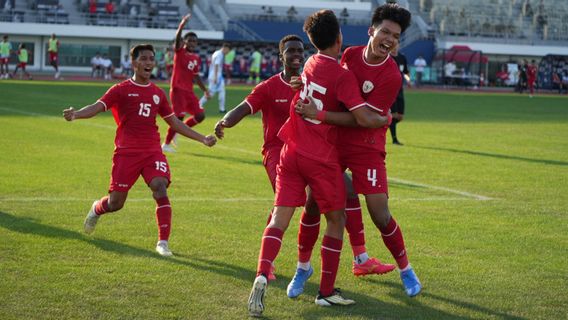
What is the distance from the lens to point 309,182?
21.7 feet

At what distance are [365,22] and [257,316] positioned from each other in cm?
5505

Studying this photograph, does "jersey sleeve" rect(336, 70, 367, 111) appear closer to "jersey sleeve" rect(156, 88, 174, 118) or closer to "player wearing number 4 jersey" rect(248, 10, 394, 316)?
"player wearing number 4 jersey" rect(248, 10, 394, 316)

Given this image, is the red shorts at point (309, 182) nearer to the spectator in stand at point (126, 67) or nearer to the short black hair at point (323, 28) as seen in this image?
the short black hair at point (323, 28)

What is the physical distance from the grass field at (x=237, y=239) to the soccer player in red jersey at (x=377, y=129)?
453mm

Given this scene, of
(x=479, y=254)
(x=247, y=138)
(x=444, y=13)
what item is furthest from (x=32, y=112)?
(x=444, y=13)

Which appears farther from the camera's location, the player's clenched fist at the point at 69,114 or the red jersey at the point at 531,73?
the red jersey at the point at 531,73

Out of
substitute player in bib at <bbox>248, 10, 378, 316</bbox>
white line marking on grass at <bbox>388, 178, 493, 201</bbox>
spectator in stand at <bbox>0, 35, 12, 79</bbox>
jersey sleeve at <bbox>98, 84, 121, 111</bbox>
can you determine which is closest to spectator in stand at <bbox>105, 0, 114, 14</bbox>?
spectator in stand at <bbox>0, 35, 12, 79</bbox>

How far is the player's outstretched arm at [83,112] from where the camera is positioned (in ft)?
26.7

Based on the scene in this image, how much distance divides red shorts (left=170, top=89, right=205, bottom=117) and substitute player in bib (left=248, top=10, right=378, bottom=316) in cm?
1099

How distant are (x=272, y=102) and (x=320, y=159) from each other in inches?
50.9

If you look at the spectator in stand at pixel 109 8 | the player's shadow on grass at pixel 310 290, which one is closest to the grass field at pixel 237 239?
the player's shadow on grass at pixel 310 290

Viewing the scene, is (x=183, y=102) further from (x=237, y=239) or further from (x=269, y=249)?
(x=269, y=249)

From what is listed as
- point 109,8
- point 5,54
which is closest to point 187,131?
point 5,54

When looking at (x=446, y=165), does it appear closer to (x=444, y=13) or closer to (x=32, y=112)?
(x=32, y=112)
